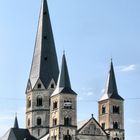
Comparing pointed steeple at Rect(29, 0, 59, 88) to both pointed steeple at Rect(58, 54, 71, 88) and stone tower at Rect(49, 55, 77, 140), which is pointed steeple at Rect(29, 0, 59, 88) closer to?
stone tower at Rect(49, 55, 77, 140)

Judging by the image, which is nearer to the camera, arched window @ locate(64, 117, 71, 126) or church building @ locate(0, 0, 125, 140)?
arched window @ locate(64, 117, 71, 126)

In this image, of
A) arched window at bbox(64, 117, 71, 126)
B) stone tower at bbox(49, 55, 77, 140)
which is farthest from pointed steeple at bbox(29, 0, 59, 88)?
arched window at bbox(64, 117, 71, 126)

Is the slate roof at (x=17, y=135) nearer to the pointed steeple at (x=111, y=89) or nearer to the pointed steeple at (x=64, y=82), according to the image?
the pointed steeple at (x=64, y=82)

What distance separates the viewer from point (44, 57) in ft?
362

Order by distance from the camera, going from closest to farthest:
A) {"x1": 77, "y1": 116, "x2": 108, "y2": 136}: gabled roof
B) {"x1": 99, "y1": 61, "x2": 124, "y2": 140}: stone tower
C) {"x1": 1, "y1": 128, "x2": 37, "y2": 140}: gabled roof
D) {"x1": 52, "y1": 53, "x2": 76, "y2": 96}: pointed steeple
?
{"x1": 52, "y1": 53, "x2": 76, "y2": 96}: pointed steeple < {"x1": 77, "y1": 116, "x2": 108, "y2": 136}: gabled roof < {"x1": 99, "y1": 61, "x2": 124, "y2": 140}: stone tower < {"x1": 1, "y1": 128, "x2": 37, "y2": 140}: gabled roof

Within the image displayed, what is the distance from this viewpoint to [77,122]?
105 metres

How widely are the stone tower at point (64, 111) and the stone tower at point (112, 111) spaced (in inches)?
271

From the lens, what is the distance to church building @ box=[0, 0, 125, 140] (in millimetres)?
98062

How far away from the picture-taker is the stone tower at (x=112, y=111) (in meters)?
102

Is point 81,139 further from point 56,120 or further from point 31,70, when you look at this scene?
point 31,70

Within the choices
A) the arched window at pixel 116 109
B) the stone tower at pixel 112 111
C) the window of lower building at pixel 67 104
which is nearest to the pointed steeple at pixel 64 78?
the window of lower building at pixel 67 104

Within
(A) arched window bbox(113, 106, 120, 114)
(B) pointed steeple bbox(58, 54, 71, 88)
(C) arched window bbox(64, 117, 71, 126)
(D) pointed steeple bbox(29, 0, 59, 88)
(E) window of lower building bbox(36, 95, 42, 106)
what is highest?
(D) pointed steeple bbox(29, 0, 59, 88)

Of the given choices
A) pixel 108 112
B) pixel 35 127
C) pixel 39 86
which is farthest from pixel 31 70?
pixel 108 112

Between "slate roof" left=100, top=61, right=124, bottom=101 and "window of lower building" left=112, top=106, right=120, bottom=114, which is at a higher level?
"slate roof" left=100, top=61, right=124, bottom=101
